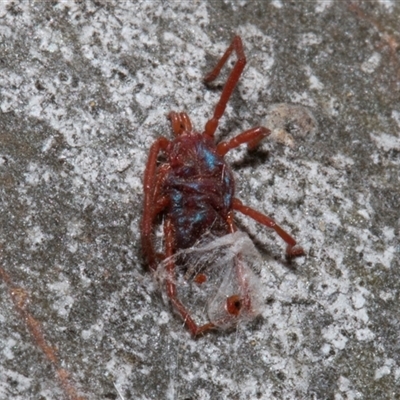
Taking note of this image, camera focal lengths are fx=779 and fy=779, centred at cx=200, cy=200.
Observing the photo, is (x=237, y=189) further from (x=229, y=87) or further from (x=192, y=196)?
(x=229, y=87)

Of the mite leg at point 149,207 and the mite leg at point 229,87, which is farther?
the mite leg at point 229,87

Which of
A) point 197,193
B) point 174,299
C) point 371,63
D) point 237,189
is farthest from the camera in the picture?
point 371,63

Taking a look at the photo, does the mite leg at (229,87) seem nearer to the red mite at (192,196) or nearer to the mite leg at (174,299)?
the red mite at (192,196)

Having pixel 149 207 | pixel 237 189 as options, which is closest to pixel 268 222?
pixel 237 189

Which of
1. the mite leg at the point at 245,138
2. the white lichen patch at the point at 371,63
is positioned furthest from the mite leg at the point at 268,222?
the white lichen patch at the point at 371,63

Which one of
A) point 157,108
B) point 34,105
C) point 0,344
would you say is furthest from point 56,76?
point 0,344

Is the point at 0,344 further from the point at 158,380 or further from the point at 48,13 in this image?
the point at 48,13
